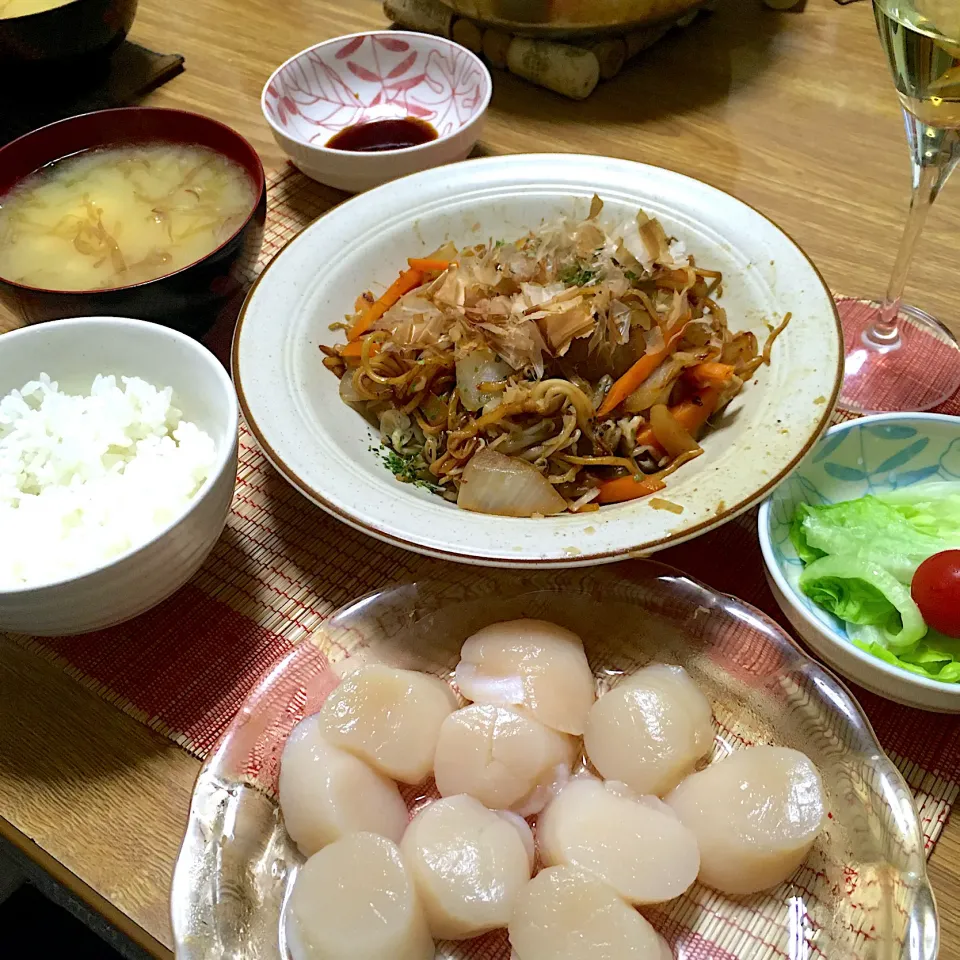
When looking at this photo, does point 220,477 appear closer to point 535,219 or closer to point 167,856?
point 167,856

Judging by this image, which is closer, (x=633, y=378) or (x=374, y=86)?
(x=633, y=378)

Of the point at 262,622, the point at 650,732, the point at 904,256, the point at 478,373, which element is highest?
the point at 904,256

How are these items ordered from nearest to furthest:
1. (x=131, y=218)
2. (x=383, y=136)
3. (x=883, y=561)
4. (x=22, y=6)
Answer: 1. (x=883, y=561)
2. (x=131, y=218)
3. (x=383, y=136)
4. (x=22, y=6)

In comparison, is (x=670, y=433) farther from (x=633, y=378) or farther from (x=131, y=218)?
(x=131, y=218)

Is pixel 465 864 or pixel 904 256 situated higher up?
pixel 904 256

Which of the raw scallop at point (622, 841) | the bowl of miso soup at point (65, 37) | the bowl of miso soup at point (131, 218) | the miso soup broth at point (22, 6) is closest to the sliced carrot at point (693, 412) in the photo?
the raw scallop at point (622, 841)

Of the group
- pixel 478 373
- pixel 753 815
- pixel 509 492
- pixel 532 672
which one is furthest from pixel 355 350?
pixel 753 815

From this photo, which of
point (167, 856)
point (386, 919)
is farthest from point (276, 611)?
point (386, 919)

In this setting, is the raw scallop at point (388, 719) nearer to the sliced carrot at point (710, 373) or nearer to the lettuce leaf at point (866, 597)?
the lettuce leaf at point (866, 597)
